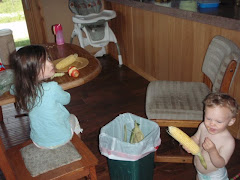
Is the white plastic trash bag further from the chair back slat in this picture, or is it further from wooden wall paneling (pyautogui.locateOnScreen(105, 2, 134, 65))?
wooden wall paneling (pyautogui.locateOnScreen(105, 2, 134, 65))

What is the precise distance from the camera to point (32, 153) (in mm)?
1384

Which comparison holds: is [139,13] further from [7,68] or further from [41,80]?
[41,80]

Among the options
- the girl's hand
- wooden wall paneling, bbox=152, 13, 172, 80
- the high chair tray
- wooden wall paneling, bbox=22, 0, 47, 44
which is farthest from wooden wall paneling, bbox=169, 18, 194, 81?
wooden wall paneling, bbox=22, 0, 47, 44

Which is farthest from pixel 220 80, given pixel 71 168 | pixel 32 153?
pixel 32 153

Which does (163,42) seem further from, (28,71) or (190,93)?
(28,71)

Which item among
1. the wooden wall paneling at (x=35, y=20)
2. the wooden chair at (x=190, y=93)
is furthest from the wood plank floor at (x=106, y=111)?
the wooden wall paneling at (x=35, y=20)

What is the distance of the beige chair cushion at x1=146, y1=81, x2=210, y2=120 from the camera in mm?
1683

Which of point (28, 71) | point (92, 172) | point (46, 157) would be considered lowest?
point (92, 172)

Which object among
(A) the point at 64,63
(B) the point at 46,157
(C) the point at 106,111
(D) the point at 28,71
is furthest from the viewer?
(C) the point at 106,111

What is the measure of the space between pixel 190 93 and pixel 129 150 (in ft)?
2.28

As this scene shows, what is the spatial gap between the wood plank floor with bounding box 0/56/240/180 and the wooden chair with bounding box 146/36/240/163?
0.13 meters

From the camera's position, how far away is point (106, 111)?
9.11 feet

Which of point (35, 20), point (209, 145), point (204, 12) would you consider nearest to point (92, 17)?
point (35, 20)

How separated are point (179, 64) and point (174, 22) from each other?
0.43m
